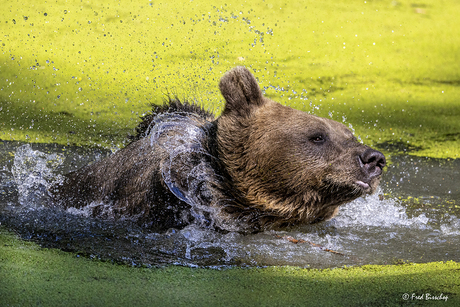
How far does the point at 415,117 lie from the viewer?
21.8 feet

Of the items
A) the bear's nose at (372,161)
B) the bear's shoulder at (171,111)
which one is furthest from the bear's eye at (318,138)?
the bear's shoulder at (171,111)

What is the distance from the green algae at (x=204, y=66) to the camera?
615 centimetres

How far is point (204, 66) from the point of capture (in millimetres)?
6598

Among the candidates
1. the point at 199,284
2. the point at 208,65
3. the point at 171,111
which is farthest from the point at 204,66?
the point at 199,284

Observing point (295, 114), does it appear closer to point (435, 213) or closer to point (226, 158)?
point (226, 158)

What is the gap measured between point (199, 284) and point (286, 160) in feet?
3.33

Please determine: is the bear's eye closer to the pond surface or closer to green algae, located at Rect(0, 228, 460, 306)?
the pond surface

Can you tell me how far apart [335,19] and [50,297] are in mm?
6863

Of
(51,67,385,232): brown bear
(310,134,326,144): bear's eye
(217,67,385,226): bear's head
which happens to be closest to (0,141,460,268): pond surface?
(51,67,385,232): brown bear

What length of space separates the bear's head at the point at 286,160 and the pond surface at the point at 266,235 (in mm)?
279

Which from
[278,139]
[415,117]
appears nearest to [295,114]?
[278,139]

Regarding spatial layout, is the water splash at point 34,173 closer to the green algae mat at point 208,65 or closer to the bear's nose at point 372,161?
the green algae mat at point 208,65

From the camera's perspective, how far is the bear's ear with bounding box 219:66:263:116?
3271 mm

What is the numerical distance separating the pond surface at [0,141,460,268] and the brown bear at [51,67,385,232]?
5.5 inches
